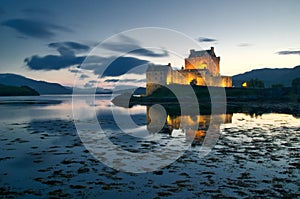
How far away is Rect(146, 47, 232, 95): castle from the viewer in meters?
104

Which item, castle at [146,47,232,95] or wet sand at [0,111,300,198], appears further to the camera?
castle at [146,47,232,95]

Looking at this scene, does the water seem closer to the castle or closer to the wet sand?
the wet sand

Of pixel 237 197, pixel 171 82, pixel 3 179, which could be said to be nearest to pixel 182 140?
pixel 237 197

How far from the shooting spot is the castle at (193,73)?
103938 mm

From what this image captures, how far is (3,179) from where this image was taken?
11055 millimetres

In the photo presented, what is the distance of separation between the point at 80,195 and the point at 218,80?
106 meters

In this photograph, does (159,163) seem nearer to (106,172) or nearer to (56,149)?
(106,172)

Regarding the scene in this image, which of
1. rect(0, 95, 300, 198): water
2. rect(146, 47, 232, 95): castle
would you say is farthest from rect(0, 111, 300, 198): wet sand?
rect(146, 47, 232, 95): castle

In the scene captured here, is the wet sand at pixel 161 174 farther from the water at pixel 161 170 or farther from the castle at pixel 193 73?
the castle at pixel 193 73

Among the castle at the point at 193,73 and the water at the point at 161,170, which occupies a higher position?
the castle at the point at 193,73

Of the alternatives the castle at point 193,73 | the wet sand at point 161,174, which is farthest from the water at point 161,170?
the castle at point 193,73

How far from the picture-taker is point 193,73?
105438 millimetres

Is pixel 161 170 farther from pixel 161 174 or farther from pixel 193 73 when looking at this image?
pixel 193 73

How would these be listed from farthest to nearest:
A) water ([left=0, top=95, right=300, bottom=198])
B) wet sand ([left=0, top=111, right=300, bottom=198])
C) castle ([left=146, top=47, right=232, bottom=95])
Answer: castle ([left=146, top=47, right=232, bottom=95]), water ([left=0, top=95, right=300, bottom=198]), wet sand ([left=0, top=111, right=300, bottom=198])
